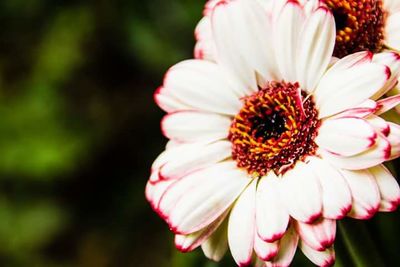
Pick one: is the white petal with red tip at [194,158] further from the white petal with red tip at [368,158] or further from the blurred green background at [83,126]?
the blurred green background at [83,126]

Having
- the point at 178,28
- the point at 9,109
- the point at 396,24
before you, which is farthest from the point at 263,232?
the point at 9,109

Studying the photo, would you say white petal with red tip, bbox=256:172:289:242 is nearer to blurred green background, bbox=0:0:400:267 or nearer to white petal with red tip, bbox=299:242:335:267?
white petal with red tip, bbox=299:242:335:267

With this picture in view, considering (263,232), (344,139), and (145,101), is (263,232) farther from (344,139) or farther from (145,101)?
(145,101)

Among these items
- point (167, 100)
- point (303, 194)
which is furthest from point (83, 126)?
point (303, 194)

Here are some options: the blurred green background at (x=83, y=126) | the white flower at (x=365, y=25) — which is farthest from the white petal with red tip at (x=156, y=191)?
the blurred green background at (x=83, y=126)

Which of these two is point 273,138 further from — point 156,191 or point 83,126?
point 83,126

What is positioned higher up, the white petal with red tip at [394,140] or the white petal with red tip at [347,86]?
the white petal with red tip at [347,86]

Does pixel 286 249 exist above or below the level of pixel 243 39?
below
